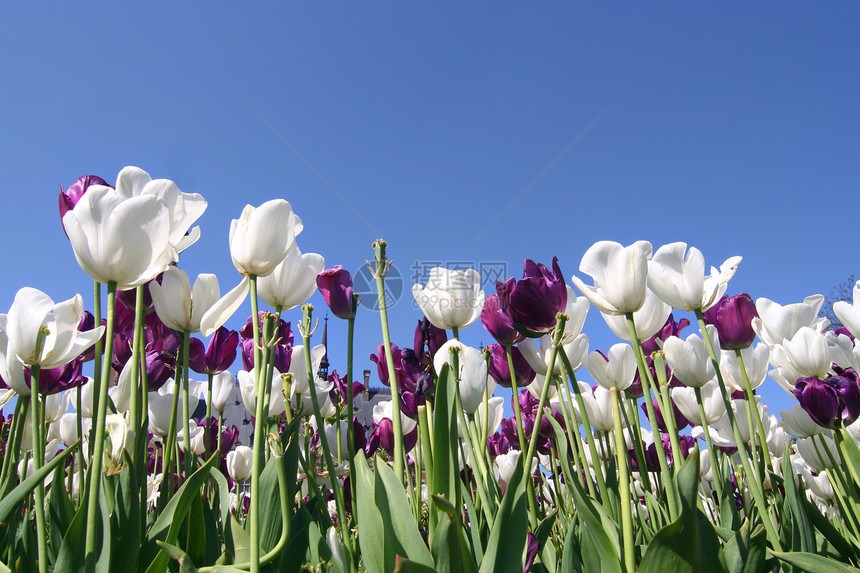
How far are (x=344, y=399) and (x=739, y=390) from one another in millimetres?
1594

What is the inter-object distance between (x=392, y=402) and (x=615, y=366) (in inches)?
34.0

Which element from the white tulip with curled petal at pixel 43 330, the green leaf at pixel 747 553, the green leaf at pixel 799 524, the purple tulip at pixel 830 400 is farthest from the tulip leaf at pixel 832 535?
the white tulip with curled petal at pixel 43 330

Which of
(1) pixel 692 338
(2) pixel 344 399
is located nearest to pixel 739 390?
(1) pixel 692 338

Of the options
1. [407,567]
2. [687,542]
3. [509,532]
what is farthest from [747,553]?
[407,567]

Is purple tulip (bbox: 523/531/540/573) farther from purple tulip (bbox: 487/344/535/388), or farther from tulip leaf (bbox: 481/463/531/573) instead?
purple tulip (bbox: 487/344/535/388)

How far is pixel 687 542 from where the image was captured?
0.92 meters

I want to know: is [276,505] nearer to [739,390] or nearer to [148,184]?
[148,184]

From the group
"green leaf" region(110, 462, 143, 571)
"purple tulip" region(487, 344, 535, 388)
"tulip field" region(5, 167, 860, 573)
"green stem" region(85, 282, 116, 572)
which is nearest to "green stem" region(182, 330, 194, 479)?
"tulip field" region(5, 167, 860, 573)

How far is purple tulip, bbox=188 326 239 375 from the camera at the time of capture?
172 cm

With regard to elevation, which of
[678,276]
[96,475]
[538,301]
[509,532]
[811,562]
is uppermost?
[678,276]

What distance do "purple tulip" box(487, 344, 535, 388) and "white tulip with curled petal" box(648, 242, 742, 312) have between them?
475 millimetres

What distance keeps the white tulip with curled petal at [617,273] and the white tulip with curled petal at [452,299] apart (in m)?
0.32

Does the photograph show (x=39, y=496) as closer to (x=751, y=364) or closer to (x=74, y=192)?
(x=74, y=192)

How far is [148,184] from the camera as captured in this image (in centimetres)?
112
